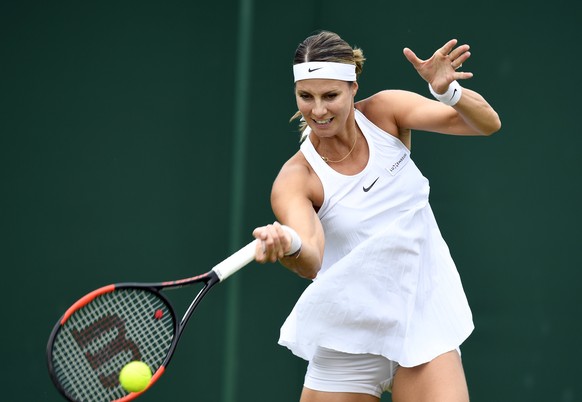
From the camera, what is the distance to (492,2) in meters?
4.14

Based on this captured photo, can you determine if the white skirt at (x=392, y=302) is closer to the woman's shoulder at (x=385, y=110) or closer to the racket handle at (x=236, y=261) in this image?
the woman's shoulder at (x=385, y=110)

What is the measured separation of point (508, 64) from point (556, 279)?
2.73ft

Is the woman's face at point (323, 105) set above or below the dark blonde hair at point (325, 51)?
below

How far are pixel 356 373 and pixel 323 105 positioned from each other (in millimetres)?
789

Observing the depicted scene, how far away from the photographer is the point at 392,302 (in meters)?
3.09

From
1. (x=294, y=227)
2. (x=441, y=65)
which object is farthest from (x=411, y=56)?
(x=294, y=227)

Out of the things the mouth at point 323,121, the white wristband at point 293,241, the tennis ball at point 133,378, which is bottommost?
the tennis ball at point 133,378

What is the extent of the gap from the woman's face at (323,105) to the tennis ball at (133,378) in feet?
2.72

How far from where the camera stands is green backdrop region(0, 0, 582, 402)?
4.03 m

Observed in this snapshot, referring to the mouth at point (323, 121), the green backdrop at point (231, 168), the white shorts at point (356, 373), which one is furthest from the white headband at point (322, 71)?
the green backdrop at point (231, 168)

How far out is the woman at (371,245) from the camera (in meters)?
2.99

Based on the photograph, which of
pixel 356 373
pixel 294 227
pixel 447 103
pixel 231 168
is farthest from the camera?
pixel 231 168

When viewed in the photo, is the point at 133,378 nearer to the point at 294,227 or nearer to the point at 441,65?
the point at 294,227

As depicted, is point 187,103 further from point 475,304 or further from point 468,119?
point 468,119
